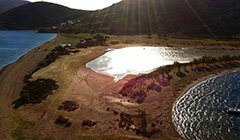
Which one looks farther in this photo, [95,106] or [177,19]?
[177,19]

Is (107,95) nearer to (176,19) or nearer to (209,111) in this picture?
(209,111)

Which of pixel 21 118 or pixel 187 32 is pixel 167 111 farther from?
pixel 187 32

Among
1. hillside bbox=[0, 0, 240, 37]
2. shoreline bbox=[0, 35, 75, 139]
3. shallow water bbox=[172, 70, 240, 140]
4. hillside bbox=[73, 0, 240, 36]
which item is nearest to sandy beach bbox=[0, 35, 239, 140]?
shoreline bbox=[0, 35, 75, 139]

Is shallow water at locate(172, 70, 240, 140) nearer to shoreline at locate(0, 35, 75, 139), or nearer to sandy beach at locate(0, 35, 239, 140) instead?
sandy beach at locate(0, 35, 239, 140)

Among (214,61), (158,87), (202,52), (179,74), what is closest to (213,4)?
(202,52)

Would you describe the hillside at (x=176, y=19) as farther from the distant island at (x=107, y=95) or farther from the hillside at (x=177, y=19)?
the distant island at (x=107, y=95)

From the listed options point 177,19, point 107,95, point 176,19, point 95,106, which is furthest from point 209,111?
point 176,19
